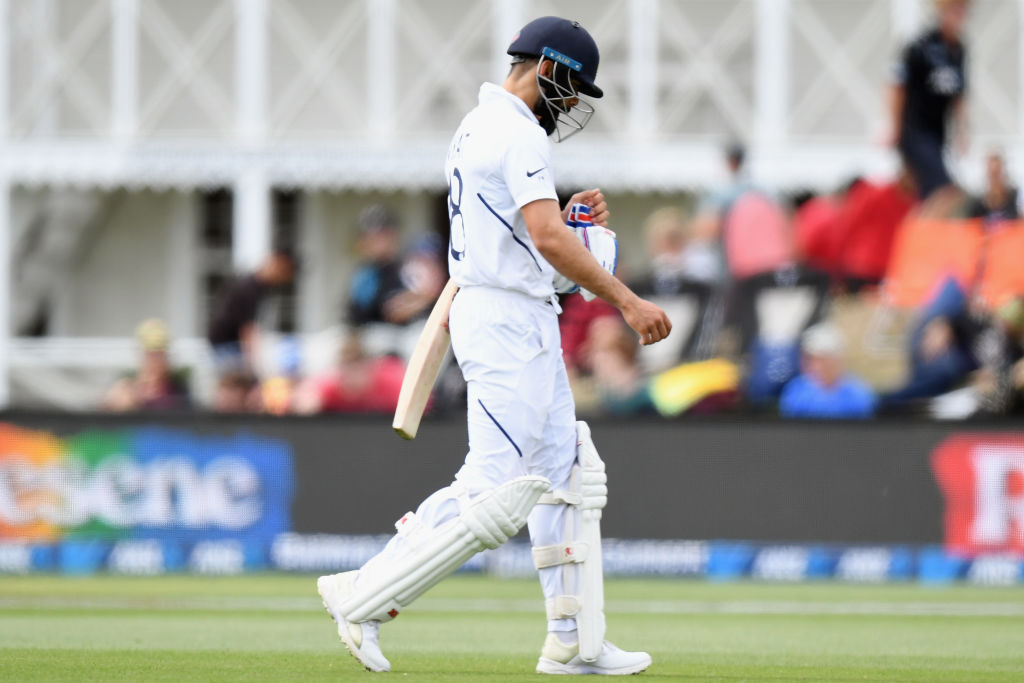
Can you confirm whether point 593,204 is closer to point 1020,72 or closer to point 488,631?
point 488,631

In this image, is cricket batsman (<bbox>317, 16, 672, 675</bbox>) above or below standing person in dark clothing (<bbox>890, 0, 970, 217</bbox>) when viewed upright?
below

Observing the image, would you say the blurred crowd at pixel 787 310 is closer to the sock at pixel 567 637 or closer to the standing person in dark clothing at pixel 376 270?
the standing person in dark clothing at pixel 376 270

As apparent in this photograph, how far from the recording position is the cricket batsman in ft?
17.9

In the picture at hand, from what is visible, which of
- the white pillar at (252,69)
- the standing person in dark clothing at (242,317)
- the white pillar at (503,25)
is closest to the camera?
the standing person in dark clothing at (242,317)

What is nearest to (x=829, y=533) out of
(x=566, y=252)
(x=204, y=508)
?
(x=204, y=508)

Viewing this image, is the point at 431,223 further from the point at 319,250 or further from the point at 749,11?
the point at 749,11

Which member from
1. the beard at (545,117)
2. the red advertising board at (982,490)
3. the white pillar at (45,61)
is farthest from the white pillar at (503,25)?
the beard at (545,117)

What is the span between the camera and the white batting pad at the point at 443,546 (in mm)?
5453

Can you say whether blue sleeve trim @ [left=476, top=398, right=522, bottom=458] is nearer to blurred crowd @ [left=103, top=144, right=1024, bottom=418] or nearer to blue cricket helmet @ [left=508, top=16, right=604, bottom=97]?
blue cricket helmet @ [left=508, top=16, right=604, bottom=97]

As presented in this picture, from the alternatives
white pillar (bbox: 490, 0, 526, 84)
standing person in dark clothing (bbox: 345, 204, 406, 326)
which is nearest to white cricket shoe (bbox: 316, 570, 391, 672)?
standing person in dark clothing (bbox: 345, 204, 406, 326)

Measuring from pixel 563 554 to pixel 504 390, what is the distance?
585 mm

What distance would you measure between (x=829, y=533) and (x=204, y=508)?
4077 millimetres

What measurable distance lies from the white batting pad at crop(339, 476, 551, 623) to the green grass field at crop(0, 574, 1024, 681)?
0.77 ft

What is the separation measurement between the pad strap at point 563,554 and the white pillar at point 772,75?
11957 millimetres
